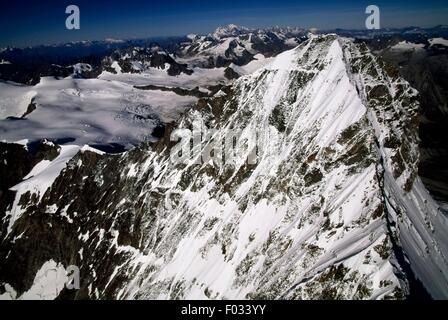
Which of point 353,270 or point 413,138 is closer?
point 353,270

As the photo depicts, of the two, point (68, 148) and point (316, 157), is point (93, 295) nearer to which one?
point (316, 157)

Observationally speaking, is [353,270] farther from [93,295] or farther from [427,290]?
[93,295]

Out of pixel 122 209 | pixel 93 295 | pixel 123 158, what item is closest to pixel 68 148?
pixel 123 158
